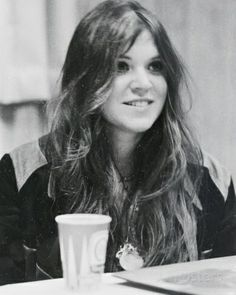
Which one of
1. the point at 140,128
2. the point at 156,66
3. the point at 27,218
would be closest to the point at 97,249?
the point at 27,218

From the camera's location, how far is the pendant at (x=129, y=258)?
1346 millimetres

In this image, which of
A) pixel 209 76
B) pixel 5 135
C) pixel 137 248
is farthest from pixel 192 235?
pixel 5 135

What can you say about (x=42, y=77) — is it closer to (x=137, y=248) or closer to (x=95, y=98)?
(x=95, y=98)

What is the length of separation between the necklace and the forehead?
1.23ft

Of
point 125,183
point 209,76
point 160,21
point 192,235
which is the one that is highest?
point 160,21

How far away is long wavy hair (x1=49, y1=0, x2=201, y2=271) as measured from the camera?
1316 millimetres

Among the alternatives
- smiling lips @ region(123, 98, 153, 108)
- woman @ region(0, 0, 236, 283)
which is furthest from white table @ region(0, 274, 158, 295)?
smiling lips @ region(123, 98, 153, 108)

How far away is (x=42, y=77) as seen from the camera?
1284mm

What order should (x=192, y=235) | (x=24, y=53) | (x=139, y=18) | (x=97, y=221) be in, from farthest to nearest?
(x=192, y=235) < (x=139, y=18) < (x=24, y=53) < (x=97, y=221)

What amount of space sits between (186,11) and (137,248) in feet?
2.12

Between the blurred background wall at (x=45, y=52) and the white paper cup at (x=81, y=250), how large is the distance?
349mm

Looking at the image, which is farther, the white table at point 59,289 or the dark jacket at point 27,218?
the dark jacket at point 27,218

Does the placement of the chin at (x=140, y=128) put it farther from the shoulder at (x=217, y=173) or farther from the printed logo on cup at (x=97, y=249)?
the printed logo on cup at (x=97, y=249)

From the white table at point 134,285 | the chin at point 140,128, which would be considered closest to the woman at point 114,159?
the chin at point 140,128
